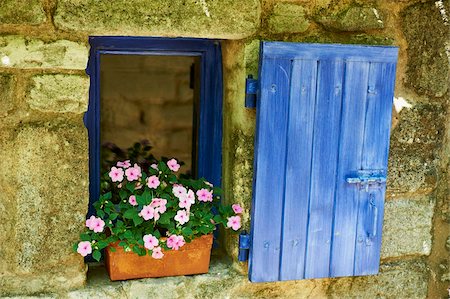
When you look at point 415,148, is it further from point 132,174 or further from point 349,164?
point 132,174

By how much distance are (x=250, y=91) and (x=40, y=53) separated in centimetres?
92

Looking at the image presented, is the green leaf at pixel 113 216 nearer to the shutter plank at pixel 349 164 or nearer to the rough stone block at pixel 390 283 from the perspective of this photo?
the shutter plank at pixel 349 164

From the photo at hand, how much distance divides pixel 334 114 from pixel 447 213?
3.21ft

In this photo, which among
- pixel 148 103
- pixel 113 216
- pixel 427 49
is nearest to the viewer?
pixel 113 216

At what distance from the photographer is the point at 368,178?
3127 millimetres

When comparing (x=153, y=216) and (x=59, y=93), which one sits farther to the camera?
(x=153, y=216)

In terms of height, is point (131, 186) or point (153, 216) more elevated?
point (131, 186)

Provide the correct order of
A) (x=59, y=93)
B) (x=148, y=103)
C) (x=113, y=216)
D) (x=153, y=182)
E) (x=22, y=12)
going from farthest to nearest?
(x=148, y=103) < (x=153, y=182) < (x=113, y=216) < (x=59, y=93) < (x=22, y=12)

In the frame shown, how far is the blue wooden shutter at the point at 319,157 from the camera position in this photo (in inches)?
116

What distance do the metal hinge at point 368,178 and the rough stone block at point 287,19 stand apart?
721 mm

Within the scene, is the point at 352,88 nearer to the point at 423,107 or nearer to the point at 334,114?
the point at 334,114

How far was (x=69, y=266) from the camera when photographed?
3.01 meters

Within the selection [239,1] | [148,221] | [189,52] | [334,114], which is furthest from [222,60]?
[148,221]

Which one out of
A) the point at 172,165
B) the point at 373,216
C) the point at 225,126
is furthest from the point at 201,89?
the point at 373,216
